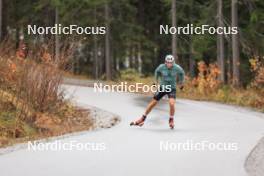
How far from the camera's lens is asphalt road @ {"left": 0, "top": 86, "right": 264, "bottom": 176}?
11070mm

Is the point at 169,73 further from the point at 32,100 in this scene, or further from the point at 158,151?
the point at 32,100

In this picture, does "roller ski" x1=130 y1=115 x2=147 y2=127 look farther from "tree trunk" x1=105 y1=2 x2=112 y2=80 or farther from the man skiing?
"tree trunk" x1=105 y1=2 x2=112 y2=80

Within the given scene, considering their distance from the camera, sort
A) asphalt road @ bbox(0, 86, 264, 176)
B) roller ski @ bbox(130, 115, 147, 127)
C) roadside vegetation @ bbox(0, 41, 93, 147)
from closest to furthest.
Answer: asphalt road @ bbox(0, 86, 264, 176) < roadside vegetation @ bbox(0, 41, 93, 147) < roller ski @ bbox(130, 115, 147, 127)

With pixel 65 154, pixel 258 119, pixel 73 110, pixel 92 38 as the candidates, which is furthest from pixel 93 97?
pixel 92 38

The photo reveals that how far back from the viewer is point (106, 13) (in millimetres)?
39438

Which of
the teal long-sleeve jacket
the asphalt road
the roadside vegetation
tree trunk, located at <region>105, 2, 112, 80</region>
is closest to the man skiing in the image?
the teal long-sleeve jacket

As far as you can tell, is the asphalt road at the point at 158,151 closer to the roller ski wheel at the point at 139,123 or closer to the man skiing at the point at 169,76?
the roller ski wheel at the point at 139,123

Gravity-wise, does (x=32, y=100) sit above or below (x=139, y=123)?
above

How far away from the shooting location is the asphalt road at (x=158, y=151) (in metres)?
11.1

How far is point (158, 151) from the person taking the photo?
13.1 meters

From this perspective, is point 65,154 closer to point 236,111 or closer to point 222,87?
point 236,111

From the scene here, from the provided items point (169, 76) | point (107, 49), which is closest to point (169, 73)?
point (169, 76)

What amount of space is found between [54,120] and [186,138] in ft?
16.9

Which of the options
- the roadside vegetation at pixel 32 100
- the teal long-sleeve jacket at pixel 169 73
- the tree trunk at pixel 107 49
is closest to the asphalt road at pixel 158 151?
the teal long-sleeve jacket at pixel 169 73
